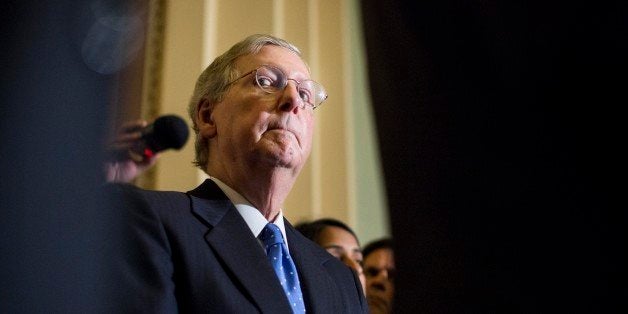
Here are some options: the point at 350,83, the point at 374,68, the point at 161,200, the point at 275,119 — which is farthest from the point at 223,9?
the point at 374,68

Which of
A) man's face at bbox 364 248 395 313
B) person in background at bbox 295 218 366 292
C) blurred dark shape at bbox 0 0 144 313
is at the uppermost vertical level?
blurred dark shape at bbox 0 0 144 313

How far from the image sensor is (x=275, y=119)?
1.40m

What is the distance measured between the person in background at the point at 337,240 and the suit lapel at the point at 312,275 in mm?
641

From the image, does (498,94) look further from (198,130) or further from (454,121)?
(198,130)

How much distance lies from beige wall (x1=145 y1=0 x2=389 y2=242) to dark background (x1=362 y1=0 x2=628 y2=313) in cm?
202

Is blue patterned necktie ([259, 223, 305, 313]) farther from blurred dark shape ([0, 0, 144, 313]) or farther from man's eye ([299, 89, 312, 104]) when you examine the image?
blurred dark shape ([0, 0, 144, 313])

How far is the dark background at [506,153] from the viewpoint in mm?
357

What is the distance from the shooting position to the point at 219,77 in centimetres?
153

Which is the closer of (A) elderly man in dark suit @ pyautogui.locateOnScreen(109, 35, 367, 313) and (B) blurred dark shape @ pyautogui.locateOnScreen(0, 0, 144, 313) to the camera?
(B) blurred dark shape @ pyautogui.locateOnScreen(0, 0, 144, 313)

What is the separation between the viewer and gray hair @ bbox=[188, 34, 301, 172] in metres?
1.51

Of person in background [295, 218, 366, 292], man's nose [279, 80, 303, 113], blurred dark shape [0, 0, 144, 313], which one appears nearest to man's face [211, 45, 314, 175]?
man's nose [279, 80, 303, 113]

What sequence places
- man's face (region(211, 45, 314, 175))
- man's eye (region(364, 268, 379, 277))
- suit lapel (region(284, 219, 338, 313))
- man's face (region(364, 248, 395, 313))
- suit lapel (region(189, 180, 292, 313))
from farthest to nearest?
1. man's eye (region(364, 268, 379, 277))
2. man's face (region(364, 248, 395, 313))
3. man's face (region(211, 45, 314, 175))
4. suit lapel (region(284, 219, 338, 313))
5. suit lapel (region(189, 180, 292, 313))

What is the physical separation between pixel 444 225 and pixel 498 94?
9 centimetres

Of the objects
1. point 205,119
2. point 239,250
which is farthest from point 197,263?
point 205,119
